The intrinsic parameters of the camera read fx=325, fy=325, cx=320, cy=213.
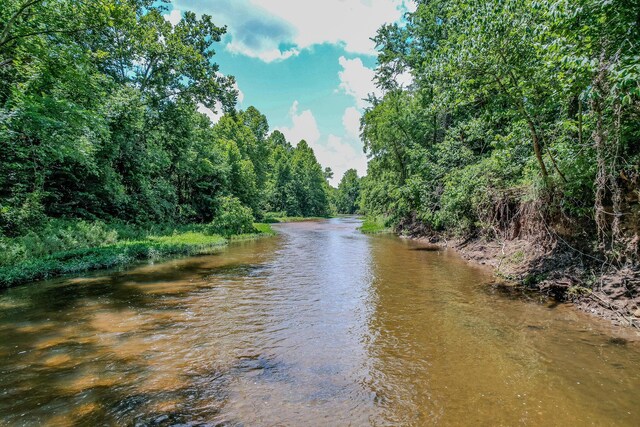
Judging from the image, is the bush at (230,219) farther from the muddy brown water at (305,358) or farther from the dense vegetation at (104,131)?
the muddy brown water at (305,358)

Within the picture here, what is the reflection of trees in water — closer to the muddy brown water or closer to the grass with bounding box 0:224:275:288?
the muddy brown water

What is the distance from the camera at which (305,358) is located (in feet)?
20.1

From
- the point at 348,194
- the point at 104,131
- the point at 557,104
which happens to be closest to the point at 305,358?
the point at 557,104

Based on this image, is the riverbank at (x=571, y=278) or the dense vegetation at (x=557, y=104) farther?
the riverbank at (x=571, y=278)

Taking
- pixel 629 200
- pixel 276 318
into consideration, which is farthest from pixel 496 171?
pixel 276 318

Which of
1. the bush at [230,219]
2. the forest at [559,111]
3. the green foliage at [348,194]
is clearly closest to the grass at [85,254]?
the bush at [230,219]

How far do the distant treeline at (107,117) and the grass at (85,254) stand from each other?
183 centimetres

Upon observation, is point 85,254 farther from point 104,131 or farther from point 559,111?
point 559,111

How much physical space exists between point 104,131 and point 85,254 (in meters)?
5.51

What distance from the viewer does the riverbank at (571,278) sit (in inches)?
298

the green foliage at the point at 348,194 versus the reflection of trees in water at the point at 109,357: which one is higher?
the green foliage at the point at 348,194

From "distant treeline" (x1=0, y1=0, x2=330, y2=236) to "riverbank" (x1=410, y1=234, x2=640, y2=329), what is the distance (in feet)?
55.1

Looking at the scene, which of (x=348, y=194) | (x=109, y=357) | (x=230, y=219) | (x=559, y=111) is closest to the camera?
(x=109, y=357)

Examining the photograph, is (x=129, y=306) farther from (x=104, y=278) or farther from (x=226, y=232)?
(x=226, y=232)
